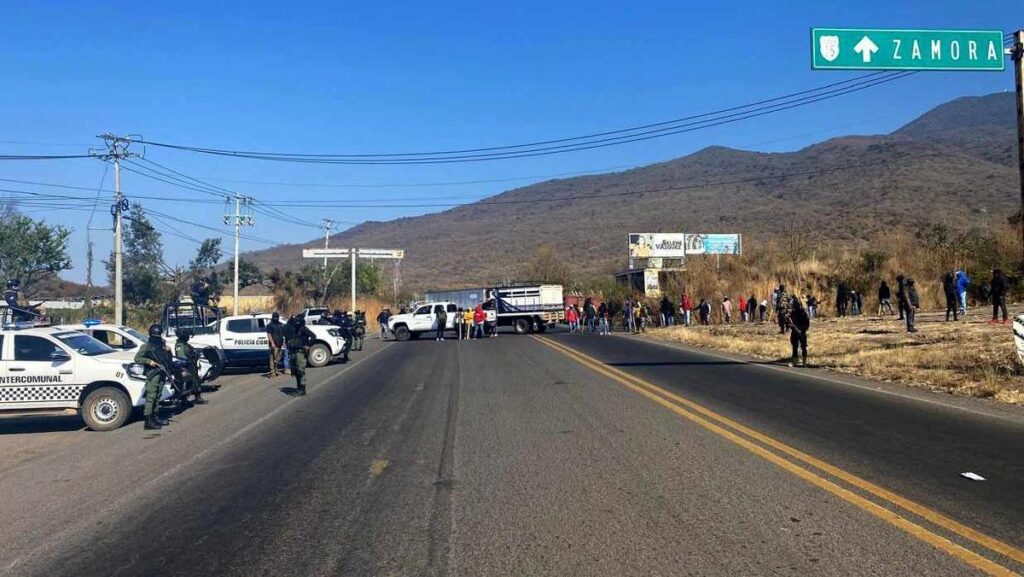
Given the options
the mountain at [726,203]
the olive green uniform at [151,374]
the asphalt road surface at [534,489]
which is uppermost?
the mountain at [726,203]

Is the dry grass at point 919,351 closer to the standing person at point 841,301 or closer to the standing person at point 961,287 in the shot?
the standing person at point 961,287

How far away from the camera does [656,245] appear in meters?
66.2

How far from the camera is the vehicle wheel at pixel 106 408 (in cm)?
1317

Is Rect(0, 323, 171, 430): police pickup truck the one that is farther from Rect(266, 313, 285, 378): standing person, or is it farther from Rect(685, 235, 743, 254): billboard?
Rect(685, 235, 743, 254): billboard

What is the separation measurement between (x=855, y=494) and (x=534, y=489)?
9.05 feet

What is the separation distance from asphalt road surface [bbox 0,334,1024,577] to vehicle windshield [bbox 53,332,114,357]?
1307 millimetres

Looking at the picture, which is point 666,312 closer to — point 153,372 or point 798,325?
point 798,325

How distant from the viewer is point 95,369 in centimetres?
1331

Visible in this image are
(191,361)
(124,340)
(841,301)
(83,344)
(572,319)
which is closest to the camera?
(83,344)

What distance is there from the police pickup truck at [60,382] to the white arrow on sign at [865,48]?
1390cm

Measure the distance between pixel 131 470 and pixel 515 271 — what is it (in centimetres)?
9567

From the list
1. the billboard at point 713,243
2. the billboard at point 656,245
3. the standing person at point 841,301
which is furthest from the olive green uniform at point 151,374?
the billboard at point 713,243

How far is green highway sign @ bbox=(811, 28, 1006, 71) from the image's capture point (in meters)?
15.8

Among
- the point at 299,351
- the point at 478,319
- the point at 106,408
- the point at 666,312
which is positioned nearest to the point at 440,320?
the point at 478,319
